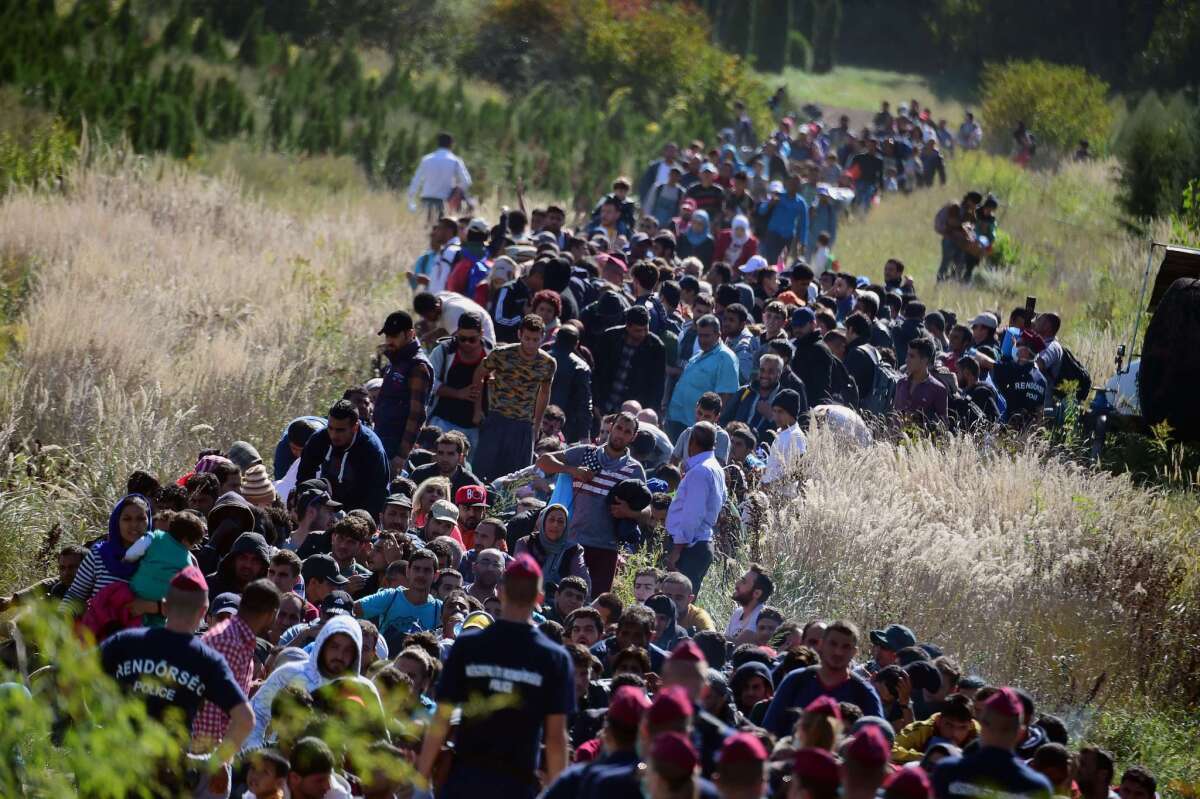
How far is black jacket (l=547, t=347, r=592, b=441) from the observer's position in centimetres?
1408

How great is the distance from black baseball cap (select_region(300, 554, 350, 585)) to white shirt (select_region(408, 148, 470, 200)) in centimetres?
1384

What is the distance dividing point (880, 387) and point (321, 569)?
6.77m

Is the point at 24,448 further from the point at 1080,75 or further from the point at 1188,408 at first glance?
the point at 1080,75

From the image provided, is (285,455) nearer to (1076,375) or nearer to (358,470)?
(358,470)

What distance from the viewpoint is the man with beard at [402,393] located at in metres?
12.8

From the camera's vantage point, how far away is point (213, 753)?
684cm

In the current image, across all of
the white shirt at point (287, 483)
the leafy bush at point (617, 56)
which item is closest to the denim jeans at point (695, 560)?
the white shirt at point (287, 483)

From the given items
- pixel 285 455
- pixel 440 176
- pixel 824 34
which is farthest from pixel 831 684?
pixel 824 34

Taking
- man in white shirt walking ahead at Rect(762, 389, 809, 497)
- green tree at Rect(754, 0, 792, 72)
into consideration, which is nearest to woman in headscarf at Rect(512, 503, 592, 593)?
man in white shirt walking ahead at Rect(762, 389, 809, 497)

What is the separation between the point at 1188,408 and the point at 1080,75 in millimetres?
33491

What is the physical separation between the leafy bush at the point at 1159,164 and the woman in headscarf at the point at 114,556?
2438 centimetres

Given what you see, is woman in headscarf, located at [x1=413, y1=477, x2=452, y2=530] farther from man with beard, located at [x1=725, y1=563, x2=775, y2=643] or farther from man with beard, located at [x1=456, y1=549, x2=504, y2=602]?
man with beard, located at [x1=725, y1=563, x2=775, y2=643]

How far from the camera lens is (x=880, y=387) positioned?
602 inches

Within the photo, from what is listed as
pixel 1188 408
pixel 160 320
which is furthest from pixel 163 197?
pixel 1188 408
